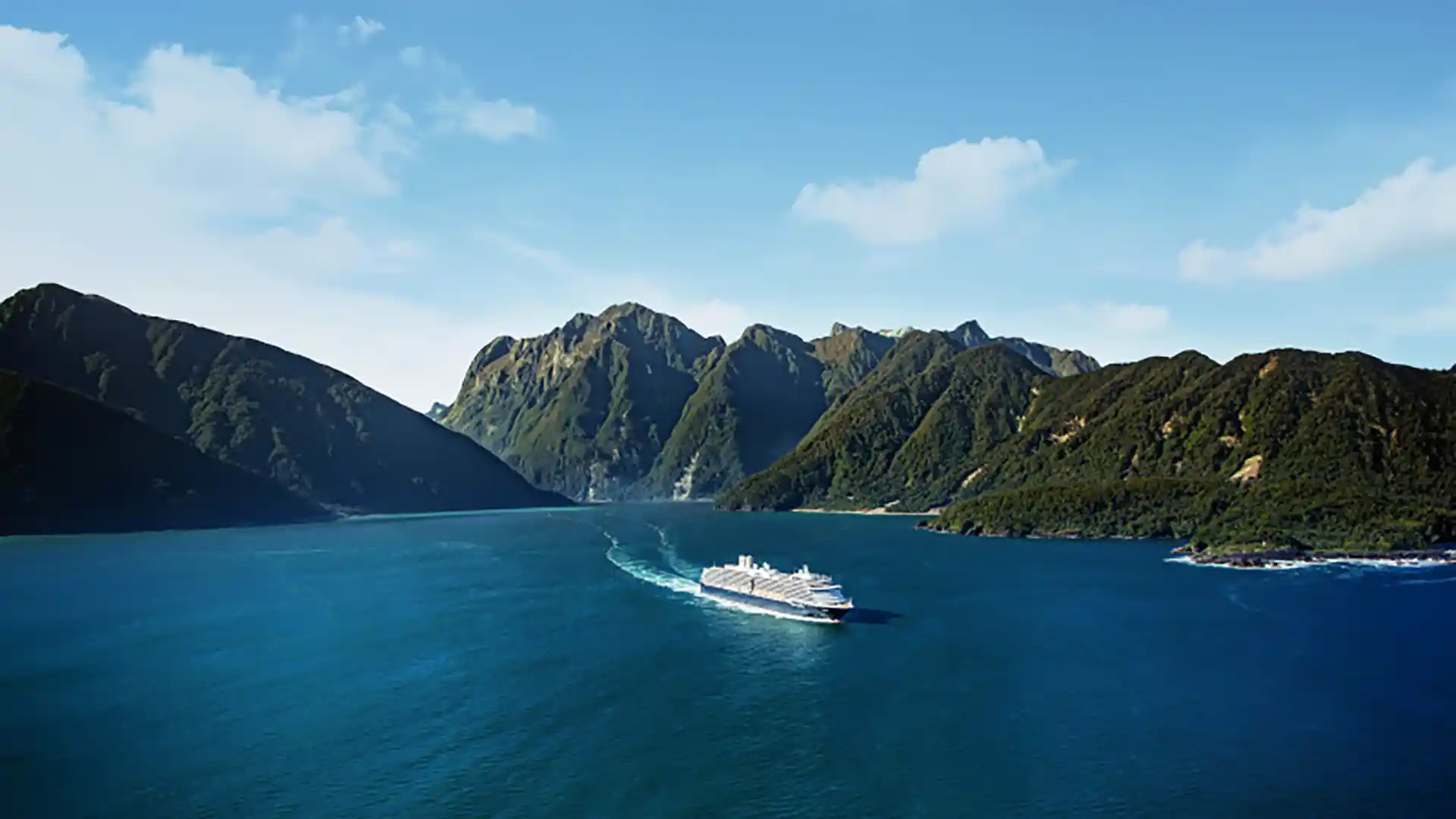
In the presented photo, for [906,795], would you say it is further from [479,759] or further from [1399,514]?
[1399,514]

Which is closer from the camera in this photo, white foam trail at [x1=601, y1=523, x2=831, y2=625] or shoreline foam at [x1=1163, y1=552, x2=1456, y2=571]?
white foam trail at [x1=601, y1=523, x2=831, y2=625]

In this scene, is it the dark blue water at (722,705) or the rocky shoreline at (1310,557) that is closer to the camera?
the dark blue water at (722,705)

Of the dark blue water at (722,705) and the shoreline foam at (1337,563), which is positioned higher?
the shoreline foam at (1337,563)

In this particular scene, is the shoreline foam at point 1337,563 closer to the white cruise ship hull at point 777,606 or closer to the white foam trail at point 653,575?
the white cruise ship hull at point 777,606

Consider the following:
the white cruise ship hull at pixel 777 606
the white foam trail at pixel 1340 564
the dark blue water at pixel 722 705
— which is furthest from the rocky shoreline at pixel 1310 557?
→ the white cruise ship hull at pixel 777 606

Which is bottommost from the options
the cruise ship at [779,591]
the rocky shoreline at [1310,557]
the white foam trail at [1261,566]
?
the cruise ship at [779,591]

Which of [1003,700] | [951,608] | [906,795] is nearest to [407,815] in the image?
[906,795]

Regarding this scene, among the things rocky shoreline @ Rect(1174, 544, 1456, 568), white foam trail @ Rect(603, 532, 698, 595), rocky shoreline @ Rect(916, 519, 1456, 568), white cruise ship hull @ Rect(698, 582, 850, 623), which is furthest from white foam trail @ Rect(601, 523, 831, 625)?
rocky shoreline @ Rect(1174, 544, 1456, 568)

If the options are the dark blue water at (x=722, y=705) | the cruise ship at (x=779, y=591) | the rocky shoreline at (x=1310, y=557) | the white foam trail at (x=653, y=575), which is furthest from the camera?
the rocky shoreline at (x=1310, y=557)

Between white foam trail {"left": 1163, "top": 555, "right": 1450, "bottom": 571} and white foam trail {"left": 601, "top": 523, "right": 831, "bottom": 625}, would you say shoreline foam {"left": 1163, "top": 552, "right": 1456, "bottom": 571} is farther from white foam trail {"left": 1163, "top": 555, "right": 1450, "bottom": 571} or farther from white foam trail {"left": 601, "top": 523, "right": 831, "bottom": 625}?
white foam trail {"left": 601, "top": 523, "right": 831, "bottom": 625}
